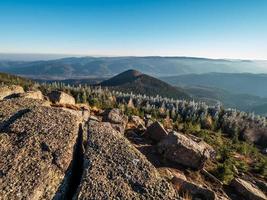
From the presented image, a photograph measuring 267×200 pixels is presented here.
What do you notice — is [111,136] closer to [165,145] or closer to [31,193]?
[31,193]

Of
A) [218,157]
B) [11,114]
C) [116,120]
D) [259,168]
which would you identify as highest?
[11,114]

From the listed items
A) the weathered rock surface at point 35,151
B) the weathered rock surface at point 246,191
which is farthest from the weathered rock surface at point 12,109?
the weathered rock surface at point 246,191

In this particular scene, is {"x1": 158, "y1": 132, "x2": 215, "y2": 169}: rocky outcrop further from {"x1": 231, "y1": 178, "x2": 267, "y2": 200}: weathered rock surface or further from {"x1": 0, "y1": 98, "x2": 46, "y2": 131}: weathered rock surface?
{"x1": 0, "y1": 98, "x2": 46, "y2": 131}: weathered rock surface

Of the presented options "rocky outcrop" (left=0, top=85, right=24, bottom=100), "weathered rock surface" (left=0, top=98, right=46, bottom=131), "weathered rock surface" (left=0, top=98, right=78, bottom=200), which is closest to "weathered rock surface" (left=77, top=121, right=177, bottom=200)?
"weathered rock surface" (left=0, top=98, right=78, bottom=200)

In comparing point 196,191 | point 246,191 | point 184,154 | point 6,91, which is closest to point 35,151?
point 196,191

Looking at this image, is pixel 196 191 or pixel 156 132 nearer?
pixel 196 191

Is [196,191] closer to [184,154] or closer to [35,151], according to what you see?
[184,154]

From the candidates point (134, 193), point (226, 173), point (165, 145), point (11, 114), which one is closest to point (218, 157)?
point (226, 173)

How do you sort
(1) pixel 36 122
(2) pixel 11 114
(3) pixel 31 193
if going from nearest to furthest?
(3) pixel 31 193, (1) pixel 36 122, (2) pixel 11 114
